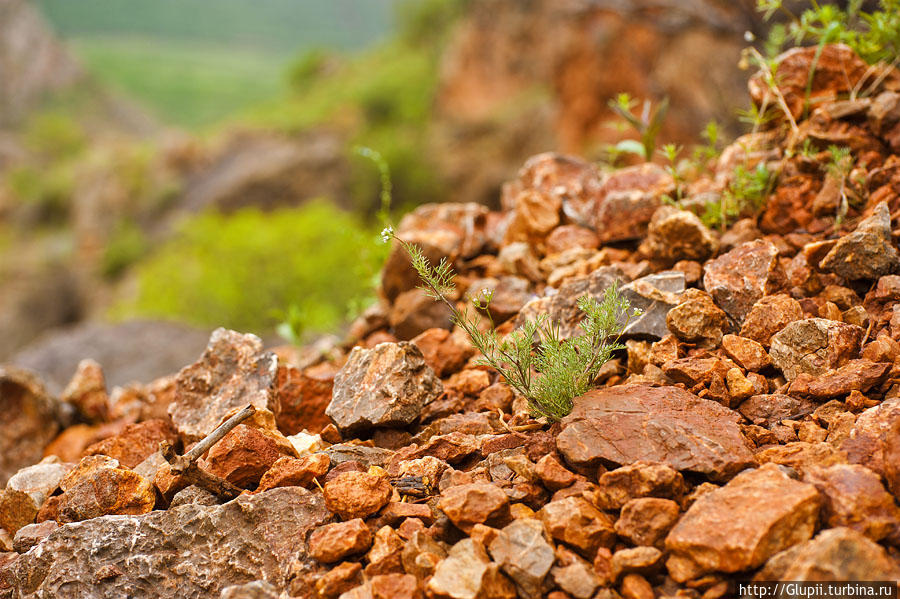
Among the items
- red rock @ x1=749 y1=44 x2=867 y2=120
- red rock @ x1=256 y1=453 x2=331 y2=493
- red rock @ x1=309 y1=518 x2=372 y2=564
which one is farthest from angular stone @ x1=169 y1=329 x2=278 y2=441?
red rock @ x1=749 y1=44 x2=867 y2=120

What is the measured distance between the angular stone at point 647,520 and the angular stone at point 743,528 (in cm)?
4

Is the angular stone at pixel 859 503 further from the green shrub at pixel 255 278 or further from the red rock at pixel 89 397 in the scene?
the green shrub at pixel 255 278

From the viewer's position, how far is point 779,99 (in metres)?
3.43

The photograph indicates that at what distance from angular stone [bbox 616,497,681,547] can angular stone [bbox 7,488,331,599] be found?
0.89 m

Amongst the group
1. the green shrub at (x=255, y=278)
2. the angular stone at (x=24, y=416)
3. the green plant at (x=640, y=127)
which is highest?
the green shrub at (x=255, y=278)

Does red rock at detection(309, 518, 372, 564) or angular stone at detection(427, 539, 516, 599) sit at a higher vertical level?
red rock at detection(309, 518, 372, 564)

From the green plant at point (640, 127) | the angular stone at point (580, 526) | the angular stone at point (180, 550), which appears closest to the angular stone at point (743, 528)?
the angular stone at point (580, 526)

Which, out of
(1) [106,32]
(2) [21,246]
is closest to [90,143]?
(2) [21,246]

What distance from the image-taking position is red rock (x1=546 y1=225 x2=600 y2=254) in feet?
11.3

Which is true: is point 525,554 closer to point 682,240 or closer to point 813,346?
point 813,346

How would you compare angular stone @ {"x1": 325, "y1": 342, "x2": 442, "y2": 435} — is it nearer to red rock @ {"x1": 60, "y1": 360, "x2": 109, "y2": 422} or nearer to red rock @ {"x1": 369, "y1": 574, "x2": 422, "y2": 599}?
red rock @ {"x1": 369, "y1": 574, "x2": 422, "y2": 599}

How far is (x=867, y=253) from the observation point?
2.48m

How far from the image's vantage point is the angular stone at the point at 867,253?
2.46m

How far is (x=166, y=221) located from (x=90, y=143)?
84.4ft
